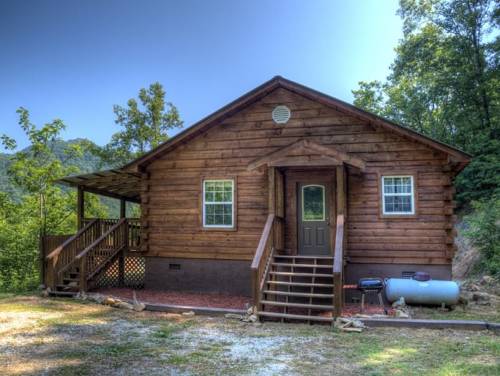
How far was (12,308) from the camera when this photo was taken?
9617 mm

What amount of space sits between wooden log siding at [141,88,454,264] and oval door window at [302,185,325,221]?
47 centimetres

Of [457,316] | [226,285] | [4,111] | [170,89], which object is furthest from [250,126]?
[4,111]

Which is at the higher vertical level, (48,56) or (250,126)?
(48,56)

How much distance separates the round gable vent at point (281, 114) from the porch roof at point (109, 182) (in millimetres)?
4902

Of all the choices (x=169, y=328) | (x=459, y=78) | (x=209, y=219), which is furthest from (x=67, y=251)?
(x=459, y=78)

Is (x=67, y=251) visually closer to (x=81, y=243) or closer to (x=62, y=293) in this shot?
(x=81, y=243)

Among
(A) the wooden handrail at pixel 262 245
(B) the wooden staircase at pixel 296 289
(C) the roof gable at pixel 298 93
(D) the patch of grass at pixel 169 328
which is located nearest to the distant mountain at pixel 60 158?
(C) the roof gable at pixel 298 93

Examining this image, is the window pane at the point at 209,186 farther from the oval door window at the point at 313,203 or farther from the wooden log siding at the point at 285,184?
the oval door window at the point at 313,203

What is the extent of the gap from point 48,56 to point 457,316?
66.3 feet

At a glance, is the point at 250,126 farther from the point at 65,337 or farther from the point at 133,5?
the point at 133,5

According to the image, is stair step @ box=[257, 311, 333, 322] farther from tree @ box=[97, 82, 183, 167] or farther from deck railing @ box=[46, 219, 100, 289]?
tree @ box=[97, 82, 183, 167]

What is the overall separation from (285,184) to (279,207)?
0.93 metres

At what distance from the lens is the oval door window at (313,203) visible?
1098cm

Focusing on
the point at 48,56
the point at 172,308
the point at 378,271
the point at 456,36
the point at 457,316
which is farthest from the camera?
the point at 456,36
